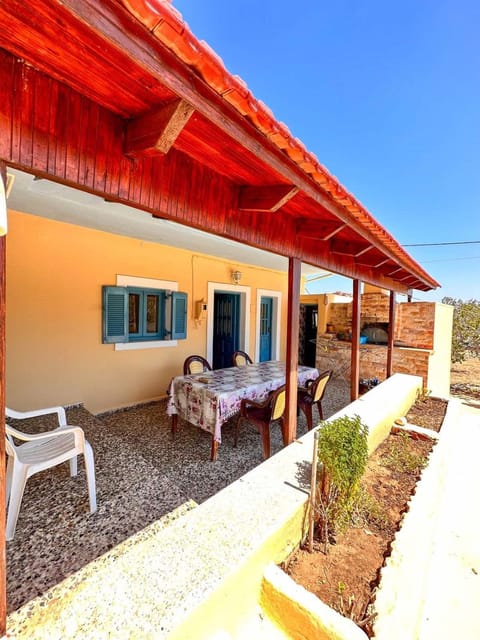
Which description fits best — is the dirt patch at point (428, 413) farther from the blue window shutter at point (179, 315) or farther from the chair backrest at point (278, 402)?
the blue window shutter at point (179, 315)

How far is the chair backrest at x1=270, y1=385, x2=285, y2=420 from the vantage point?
3463 mm

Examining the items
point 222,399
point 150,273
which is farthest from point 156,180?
point 150,273

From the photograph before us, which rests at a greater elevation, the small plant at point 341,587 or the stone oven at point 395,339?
the stone oven at point 395,339

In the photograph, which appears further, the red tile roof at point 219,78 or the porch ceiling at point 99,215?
the porch ceiling at point 99,215

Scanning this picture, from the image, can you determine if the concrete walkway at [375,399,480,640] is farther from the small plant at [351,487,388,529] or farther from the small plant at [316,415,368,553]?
the small plant at [316,415,368,553]

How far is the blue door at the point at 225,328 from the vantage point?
7586 millimetres

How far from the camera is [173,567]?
1467 millimetres

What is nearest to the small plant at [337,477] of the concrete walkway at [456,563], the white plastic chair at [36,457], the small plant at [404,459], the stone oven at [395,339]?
the concrete walkway at [456,563]

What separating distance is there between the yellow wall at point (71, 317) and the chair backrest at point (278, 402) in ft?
9.72

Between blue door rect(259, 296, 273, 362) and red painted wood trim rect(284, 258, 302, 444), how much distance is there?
15.9 ft

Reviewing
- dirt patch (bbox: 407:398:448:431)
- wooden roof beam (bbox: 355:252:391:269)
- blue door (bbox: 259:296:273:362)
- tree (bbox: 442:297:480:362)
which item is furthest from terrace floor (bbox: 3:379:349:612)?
tree (bbox: 442:297:480:362)

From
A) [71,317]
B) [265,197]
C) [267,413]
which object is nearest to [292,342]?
[267,413]

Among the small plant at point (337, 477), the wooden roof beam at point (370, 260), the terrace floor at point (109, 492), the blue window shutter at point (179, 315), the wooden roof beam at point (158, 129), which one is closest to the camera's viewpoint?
the wooden roof beam at point (158, 129)

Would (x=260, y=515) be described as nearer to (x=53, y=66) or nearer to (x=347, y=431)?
(x=347, y=431)
